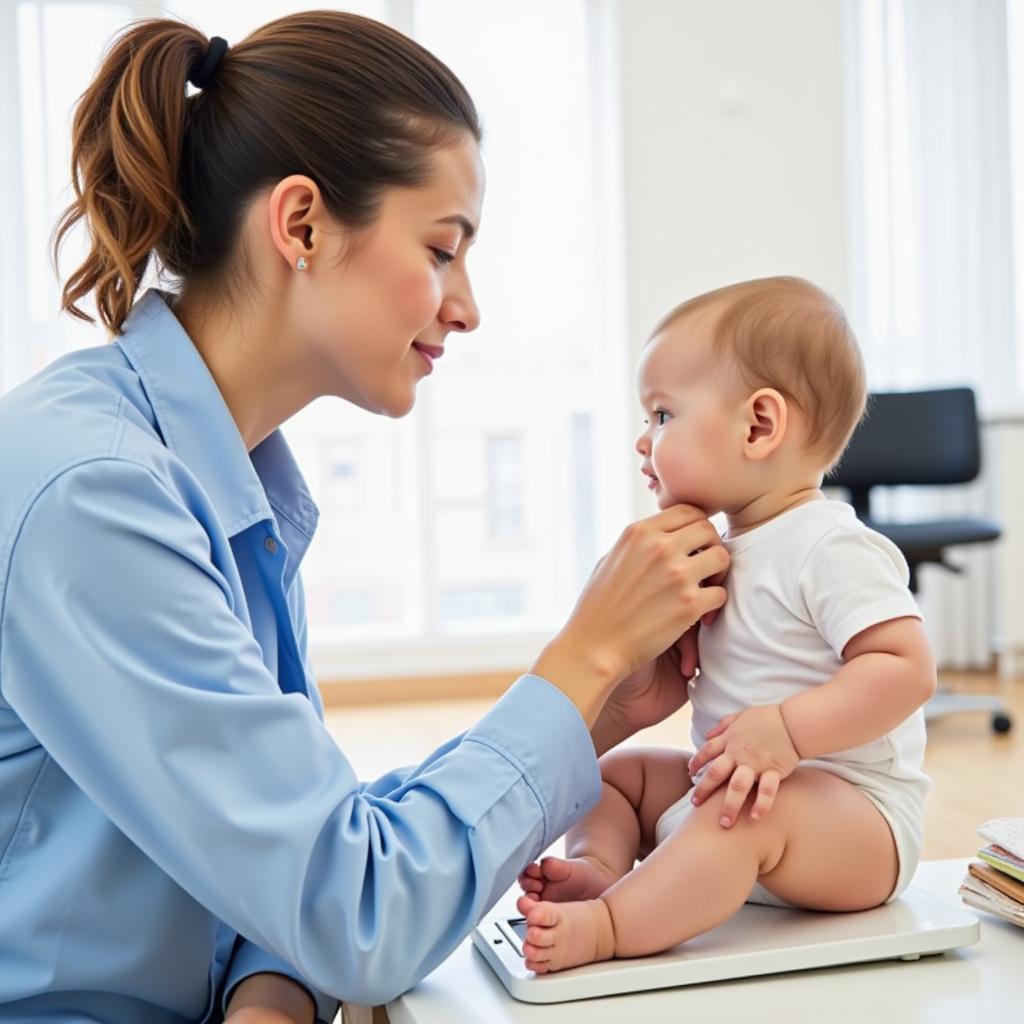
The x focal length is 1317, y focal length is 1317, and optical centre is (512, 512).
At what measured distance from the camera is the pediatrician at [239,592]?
0.85 meters

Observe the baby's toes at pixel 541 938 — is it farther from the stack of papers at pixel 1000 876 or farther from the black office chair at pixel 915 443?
the black office chair at pixel 915 443

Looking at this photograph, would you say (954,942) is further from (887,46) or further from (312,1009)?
(887,46)

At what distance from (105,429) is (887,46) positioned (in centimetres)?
503

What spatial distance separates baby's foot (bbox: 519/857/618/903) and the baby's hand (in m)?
0.11

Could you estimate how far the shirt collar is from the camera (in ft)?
3.44

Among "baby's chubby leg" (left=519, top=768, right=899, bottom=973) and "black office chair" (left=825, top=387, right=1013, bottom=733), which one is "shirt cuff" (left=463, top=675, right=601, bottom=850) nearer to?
"baby's chubby leg" (left=519, top=768, right=899, bottom=973)

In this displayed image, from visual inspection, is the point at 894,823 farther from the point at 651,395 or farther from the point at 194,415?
the point at 194,415

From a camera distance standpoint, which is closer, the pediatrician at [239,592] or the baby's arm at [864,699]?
the pediatrician at [239,592]

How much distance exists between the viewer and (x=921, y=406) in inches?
170

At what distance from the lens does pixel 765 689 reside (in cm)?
109

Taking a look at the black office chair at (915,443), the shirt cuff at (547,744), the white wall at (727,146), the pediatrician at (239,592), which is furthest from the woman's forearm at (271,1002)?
the white wall at (727,146)

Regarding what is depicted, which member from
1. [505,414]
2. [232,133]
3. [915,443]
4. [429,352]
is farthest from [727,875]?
[505,414]

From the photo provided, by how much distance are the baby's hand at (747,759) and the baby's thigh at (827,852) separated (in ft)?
0.08

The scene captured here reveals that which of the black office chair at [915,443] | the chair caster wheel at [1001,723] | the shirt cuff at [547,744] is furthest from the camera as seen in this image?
the black office chair at [915,443]
